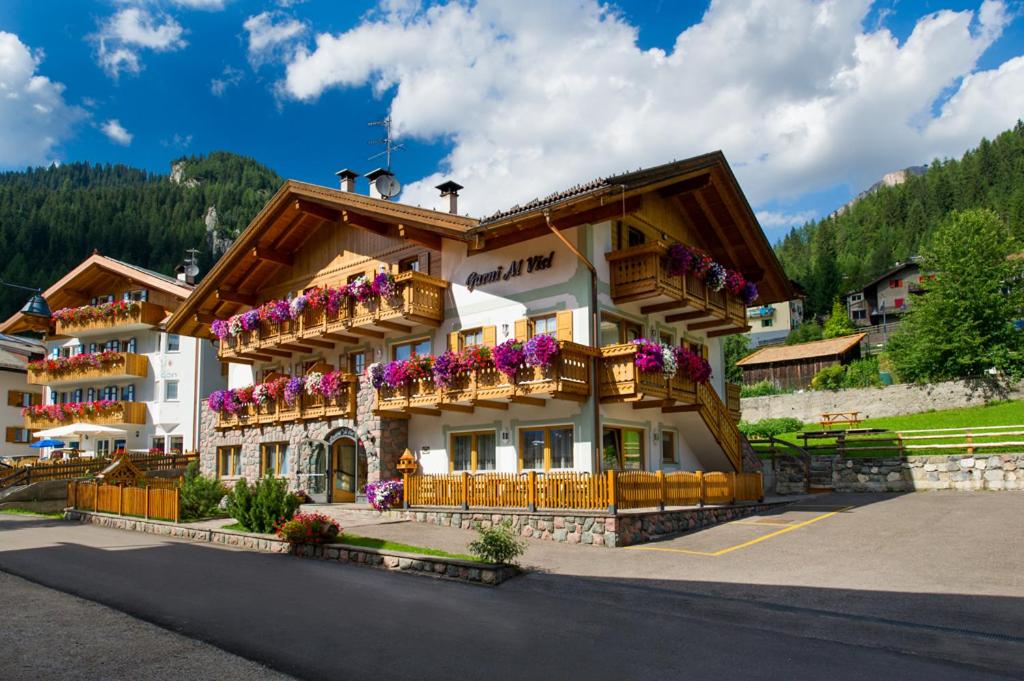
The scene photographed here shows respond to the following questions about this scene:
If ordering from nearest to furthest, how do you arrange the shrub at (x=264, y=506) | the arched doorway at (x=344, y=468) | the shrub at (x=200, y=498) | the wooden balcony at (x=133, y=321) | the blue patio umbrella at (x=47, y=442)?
the shrub at (x=264, y=506), the shrub at (x=200, y=498), the arched doorway at (x=344, y=468), the blue patio umbrella at (x=47, y=442), the wooden balcony at (x=133, y=321)

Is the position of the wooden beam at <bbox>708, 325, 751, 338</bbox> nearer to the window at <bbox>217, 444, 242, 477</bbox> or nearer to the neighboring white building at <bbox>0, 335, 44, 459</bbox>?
the window at <bbox>217, 444, 242, 477</bbox>

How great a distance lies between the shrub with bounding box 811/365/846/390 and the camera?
55.0 meters

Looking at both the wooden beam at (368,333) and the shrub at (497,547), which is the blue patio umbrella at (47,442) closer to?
the wooden beam at (368,333)

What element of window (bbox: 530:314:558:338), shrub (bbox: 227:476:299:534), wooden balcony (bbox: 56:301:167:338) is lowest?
shrub (bbox: 227:476:299:534)

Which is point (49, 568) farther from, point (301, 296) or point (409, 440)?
point (301, 296)

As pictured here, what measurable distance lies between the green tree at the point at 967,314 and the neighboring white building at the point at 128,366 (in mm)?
39511

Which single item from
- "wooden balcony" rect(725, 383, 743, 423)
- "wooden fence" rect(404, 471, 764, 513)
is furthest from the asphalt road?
"wooden balcony" rect(725, 383, 743, 423)

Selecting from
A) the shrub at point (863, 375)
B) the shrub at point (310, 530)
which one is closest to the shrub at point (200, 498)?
the shrub at point (310, 530)

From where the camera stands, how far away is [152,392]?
1634 inches

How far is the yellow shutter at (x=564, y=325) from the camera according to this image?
68.1 ft

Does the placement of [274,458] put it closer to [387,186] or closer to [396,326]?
[396,326]

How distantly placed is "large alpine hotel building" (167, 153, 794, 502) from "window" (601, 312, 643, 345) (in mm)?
55

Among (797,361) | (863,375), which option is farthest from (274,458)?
(797,361)

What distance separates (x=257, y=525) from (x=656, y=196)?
46.8 ft
